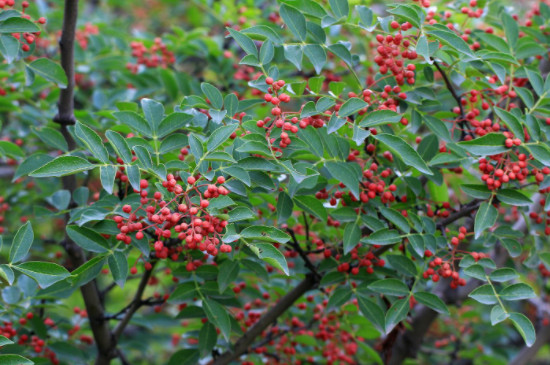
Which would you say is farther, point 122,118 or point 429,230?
point 429,230

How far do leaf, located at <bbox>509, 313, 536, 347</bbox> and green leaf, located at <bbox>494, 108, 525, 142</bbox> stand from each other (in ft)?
1.78

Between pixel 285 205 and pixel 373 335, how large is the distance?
1.02 m

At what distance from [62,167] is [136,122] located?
35 centimetres

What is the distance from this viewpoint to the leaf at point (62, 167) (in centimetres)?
157

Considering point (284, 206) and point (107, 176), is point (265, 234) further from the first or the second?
point (107, 176)

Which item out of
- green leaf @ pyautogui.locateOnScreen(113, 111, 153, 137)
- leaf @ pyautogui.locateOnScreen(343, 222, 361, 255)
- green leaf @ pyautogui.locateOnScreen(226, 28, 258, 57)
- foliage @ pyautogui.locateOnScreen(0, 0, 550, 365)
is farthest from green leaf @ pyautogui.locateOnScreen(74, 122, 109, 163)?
leaf @ pyautogui.locateOnScreen(343, 222, 361, 255)

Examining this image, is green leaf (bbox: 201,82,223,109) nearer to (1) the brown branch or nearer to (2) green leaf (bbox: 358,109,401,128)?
(2) green leaf (bbox: 358,109,401,128)

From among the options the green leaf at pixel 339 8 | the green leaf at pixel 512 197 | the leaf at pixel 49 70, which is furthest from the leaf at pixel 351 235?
the leaf at pixel 49 70

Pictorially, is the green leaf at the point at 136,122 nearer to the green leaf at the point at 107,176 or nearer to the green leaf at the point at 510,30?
the green leaf at the point at 107,176

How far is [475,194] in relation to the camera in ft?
6.36

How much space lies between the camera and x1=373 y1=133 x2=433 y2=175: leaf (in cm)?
177

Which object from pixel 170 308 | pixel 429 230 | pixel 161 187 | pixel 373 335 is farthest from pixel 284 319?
pixel 170 308

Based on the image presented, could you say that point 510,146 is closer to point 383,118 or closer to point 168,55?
point 383,118

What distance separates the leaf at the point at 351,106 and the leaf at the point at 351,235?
400 mm
